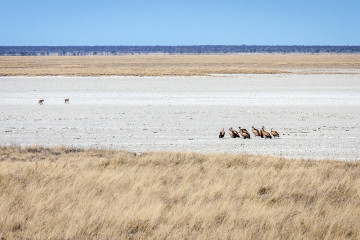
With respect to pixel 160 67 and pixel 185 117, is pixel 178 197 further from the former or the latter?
pixel 160 67

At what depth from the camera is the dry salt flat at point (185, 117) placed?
14773 mm

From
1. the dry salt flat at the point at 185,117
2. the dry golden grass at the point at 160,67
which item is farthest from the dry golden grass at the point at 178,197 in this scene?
the dry golden grass at the point at 160,67

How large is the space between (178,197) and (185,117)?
42.2 feet

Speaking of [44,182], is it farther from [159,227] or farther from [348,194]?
[348,194]

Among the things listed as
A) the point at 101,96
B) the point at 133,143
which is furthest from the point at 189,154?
the point at 101,96

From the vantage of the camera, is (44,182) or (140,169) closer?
(44,182)

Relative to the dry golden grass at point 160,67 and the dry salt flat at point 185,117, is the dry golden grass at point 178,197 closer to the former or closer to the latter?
the dry salt flat at point 185,117

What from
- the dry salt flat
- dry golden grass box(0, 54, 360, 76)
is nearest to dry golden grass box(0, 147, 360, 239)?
the dry salt flat

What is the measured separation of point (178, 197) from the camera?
8.06 metres

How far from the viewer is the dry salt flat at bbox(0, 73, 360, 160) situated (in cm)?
1477

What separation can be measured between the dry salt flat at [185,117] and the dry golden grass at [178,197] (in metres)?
2.96

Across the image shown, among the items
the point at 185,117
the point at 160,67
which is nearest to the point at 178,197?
the point at 185,117

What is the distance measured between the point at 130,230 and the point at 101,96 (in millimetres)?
23903

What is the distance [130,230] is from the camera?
658 centimetres
